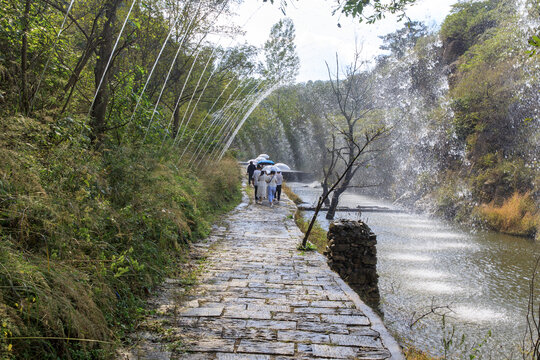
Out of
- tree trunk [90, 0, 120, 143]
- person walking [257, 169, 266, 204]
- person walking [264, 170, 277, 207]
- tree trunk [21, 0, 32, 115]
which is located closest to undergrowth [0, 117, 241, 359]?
tree trunk [90, 0, 120, 143]

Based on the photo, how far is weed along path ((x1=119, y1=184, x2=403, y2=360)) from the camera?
3168 mm

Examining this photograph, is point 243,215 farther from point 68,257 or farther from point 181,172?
point 68,257

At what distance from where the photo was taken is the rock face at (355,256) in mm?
6852

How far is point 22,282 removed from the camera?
97.2 inches

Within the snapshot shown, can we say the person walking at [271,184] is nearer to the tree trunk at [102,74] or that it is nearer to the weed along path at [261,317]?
the weed along path at [261,317]

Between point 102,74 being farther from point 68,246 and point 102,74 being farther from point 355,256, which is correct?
point 355,256

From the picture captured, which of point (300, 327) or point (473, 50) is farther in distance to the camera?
point (473, 50)

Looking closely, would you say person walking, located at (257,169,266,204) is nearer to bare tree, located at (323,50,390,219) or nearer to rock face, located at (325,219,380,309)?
bare tree, located at (323,50,390,219)

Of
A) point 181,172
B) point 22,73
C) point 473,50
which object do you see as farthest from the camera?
point 473,50

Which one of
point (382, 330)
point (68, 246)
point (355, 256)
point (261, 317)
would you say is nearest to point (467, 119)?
point (355, 256)

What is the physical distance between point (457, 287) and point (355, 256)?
128 inches

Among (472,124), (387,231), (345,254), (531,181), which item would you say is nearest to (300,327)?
(345,254)

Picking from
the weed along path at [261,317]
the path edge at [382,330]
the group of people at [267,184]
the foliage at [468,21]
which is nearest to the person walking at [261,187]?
the group of people at [267,184]

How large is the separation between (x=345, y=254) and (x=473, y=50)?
22561 millimetres
